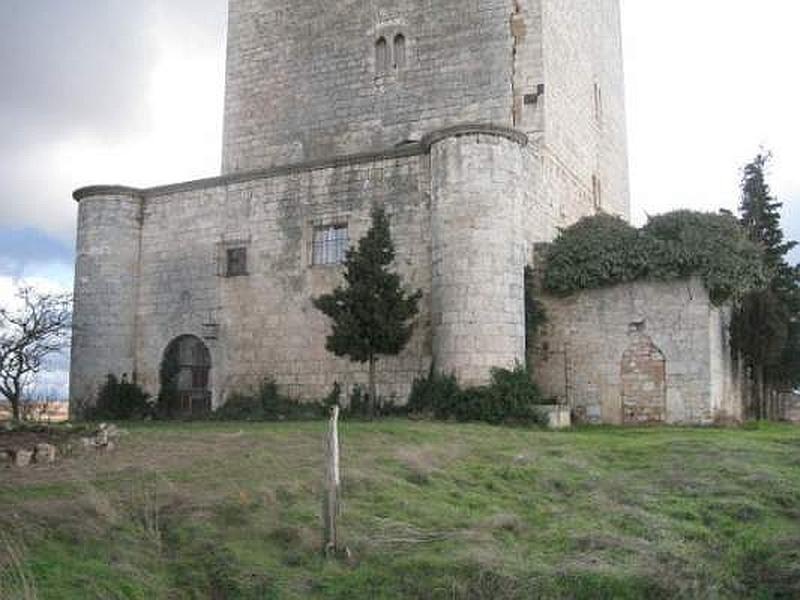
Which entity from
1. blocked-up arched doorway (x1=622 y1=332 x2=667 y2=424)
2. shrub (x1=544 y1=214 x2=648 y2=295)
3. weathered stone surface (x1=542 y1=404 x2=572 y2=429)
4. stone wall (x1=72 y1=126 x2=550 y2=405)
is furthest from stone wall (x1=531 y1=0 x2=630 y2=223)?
weathered stone surface (x1=542 y1=404 x2=572 y2=429)

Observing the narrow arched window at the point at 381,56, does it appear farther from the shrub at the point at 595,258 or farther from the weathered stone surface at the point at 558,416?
the weathered stone surface at the point at 558,416

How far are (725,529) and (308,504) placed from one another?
4.28m

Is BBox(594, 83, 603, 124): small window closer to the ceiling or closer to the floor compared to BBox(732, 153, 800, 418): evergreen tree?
closer to the ceiling

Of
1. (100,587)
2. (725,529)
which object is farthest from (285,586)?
(725,529)

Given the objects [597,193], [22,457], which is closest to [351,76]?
[597,193]

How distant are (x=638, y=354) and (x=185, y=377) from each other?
36.1 ft

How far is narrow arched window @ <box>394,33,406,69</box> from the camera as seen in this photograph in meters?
24.0

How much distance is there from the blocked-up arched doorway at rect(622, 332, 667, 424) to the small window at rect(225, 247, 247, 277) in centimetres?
919

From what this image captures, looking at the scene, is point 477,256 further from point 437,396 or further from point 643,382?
point 643,382

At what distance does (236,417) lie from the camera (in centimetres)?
1995

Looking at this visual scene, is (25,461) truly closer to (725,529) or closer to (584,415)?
(725,529)

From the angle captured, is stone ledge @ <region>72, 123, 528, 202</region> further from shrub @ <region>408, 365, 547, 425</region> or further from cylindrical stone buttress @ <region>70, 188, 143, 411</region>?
shrub @ <region>408, 365, 547, 425</region>

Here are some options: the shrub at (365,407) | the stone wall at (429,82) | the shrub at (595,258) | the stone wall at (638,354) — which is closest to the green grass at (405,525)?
the stone wall at (638,354)

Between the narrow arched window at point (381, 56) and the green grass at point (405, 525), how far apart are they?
14.9 m
